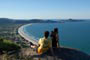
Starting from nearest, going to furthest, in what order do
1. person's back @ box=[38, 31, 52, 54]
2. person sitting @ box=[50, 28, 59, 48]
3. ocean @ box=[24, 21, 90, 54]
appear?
person's back @ box=[38, 31, 52, 54] → person sitting @ box=[50, 28, 59, 48] → ocean @ box=[24, 21, 90, 54]

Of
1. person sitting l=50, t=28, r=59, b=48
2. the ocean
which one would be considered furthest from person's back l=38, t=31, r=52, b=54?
the ocean

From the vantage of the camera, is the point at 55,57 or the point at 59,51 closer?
the point at 55,57

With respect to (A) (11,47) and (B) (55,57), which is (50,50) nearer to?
(B) (55,57)

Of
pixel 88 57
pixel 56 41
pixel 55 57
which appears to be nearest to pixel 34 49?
pixel 56 41

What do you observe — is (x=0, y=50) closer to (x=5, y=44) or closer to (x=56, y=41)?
(x=5, y=44)

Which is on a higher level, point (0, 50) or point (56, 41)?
point (56, 41)

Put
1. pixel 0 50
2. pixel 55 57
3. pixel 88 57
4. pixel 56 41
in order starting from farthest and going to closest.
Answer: pixel 0 50 → pixel 56 41 → pixel 88 57 → pixel 55 57

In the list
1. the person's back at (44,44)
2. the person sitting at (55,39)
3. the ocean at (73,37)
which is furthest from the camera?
the ocean at (73,37)

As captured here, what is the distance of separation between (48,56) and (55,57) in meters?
0.18

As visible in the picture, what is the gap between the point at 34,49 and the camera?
22.2 ft

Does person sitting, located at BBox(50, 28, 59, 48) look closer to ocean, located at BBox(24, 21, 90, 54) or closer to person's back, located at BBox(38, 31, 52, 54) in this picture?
person's back, located at BBox(38, 31, 52, 54)

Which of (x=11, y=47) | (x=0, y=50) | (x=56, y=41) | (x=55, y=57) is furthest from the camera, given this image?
(x=11, y=47)

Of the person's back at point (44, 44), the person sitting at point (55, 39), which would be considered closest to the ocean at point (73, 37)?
the person sitting at point (55, 39)

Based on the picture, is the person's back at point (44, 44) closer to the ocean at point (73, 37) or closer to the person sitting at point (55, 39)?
the person sitting at point (55, 39)
